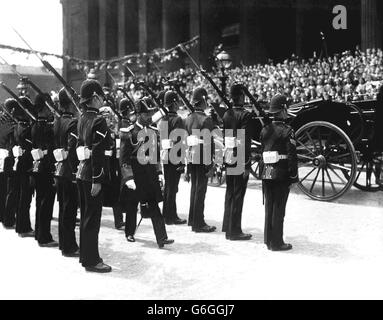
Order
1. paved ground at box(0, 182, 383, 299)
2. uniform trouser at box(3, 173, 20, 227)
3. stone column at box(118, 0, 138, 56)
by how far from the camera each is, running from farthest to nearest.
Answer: stone column at box(118, 0, 138, 56), uniform trouser at box(3, 173, 20, 227), paved ground at box(0, 182, 383, 299)

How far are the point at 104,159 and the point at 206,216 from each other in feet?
10.7

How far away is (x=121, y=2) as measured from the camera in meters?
30.1

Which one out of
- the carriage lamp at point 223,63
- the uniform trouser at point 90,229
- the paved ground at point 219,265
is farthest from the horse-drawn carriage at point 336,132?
the uniform trouser at point 90,229

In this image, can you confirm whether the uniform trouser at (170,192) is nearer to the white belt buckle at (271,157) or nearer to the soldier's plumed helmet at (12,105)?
the white belt buckle at (271,157)

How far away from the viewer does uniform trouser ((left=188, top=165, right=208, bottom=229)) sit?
23.0 feet

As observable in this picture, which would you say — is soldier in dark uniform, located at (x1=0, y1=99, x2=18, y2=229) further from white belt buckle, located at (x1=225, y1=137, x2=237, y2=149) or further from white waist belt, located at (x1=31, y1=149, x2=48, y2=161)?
white belt buckle, located at (x1=225, y1=137, x2=237, y2=149)

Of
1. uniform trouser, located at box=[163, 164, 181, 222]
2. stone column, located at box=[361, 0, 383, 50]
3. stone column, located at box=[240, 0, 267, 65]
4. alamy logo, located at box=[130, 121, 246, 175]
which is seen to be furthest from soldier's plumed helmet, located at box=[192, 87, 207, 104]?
stone column, located at box=[240, 0, 267, 65]

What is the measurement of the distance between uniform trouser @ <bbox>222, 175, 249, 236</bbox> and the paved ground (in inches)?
8.4

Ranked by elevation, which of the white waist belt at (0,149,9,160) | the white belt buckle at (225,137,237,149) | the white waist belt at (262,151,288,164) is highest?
the white belt buckle at (225,137,237,149)

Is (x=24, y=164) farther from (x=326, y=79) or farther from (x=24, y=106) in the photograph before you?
(x=326, y=79)

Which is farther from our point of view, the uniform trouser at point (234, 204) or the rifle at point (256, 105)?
the uniform trouser at point (234, 204)

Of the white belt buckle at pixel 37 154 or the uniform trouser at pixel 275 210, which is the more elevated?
the white belt buckle at pixel 37 154

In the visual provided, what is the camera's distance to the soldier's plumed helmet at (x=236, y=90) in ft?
20.9
